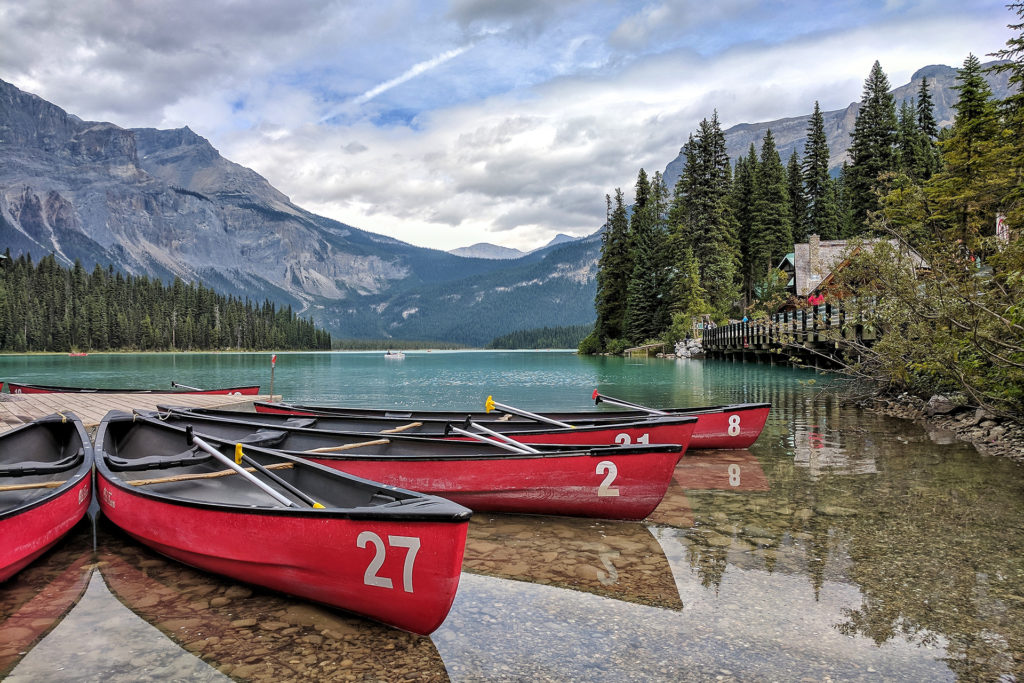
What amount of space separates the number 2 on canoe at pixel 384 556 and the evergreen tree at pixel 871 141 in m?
61.0

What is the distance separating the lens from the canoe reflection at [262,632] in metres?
4.41

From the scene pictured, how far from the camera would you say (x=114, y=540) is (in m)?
7.39

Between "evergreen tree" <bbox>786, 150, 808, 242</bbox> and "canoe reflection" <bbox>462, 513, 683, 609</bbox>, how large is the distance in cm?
6587

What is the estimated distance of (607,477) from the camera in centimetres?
764

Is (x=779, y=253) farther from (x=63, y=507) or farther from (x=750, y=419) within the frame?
(x=63, y=507)

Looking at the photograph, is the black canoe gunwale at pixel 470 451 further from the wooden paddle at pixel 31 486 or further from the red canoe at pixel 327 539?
the wooden paddle at pixel 31 486

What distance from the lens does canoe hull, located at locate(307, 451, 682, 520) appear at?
25.0 ft

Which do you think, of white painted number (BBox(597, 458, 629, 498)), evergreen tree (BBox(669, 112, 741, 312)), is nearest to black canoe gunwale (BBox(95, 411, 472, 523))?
white painted number (BBox(597, 458, 629, 498))

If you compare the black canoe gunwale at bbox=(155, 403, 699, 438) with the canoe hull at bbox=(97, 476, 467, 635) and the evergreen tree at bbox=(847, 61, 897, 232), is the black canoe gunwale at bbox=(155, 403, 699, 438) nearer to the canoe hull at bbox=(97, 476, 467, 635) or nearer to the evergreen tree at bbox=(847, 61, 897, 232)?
the canoe hull at bbox=(97, 476, 467, 635)

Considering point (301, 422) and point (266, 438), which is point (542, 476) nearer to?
point (266, 438)

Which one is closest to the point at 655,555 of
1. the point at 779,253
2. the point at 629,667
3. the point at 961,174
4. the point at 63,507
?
the point at 629,667

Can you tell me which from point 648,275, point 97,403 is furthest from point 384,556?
point 648,275

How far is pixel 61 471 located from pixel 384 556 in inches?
207

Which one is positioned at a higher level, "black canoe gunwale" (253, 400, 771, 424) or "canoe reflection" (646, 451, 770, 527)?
"black canoe gunwale" (253, 400, 771, 424)
